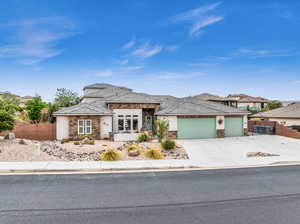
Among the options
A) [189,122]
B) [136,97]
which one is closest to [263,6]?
[189,122]

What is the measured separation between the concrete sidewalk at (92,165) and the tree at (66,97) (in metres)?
Result: 25.5

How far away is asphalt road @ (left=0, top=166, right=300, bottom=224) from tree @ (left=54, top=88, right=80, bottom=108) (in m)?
28.1

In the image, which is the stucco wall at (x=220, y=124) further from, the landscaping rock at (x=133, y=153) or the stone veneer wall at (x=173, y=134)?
the landscaping rock at (x=133, y=153)

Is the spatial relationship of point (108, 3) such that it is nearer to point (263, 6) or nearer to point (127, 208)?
point (263, 6)

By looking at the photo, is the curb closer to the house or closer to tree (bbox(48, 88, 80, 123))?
the house

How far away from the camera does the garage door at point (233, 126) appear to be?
22.0m

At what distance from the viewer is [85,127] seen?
19.7 m

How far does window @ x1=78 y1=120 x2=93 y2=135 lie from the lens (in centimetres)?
1962

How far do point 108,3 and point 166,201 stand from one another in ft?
58.1

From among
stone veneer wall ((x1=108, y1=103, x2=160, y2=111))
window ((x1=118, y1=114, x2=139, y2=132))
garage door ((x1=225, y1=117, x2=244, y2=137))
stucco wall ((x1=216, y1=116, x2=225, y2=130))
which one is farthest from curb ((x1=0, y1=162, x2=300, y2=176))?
stone veneer wall ((x1=108, y1=103, x2=160, y2=111))

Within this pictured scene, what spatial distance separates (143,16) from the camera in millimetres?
19406

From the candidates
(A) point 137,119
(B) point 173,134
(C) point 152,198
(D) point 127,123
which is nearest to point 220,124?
(B) point 173,134

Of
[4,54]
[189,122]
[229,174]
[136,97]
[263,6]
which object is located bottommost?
[229,174]

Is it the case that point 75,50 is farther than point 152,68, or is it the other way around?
point 152,68
